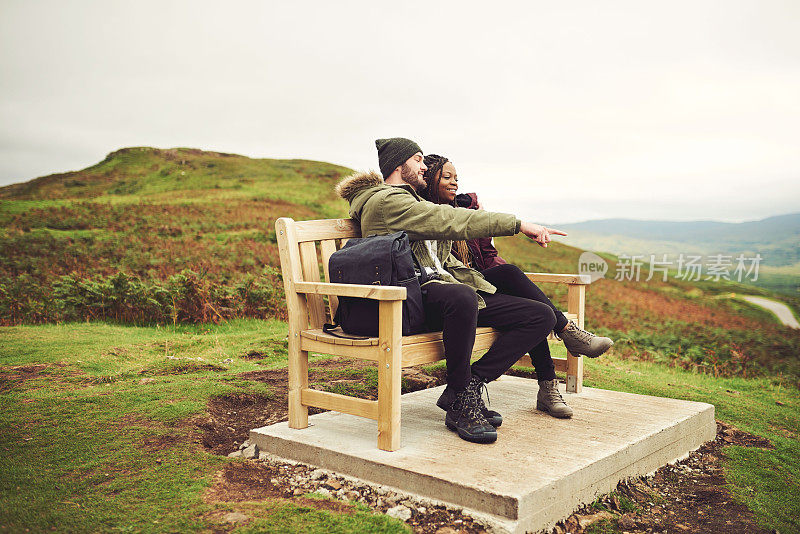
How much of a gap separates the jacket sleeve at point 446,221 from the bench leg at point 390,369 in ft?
1.99

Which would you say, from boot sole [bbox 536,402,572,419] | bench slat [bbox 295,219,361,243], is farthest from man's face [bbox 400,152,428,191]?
boot sole [bbox 536,402,572,419]

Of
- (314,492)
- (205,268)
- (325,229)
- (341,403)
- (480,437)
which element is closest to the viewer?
(314,492)

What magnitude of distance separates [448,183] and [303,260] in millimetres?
1122

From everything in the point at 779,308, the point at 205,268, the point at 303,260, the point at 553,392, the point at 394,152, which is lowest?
the point at 779,308

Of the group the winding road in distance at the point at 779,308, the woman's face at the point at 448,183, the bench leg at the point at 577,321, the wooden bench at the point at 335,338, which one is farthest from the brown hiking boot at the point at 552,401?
the winding road in distance at the point at 779,308

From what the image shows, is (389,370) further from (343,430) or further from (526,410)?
(526,410)

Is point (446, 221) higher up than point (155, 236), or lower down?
higher up

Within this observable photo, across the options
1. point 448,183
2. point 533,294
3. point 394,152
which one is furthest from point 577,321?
point 394,152

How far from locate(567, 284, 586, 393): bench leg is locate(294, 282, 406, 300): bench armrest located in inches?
81.9

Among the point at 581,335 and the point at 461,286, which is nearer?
the point at 461,286

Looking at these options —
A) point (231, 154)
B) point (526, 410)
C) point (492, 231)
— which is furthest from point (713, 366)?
point (231, 154)

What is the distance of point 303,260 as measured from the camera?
13.4 feet

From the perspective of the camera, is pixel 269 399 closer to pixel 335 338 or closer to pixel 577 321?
pixel 335 338

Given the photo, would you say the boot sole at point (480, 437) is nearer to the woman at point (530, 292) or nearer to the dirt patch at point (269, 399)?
the woman at point (530, 292)
